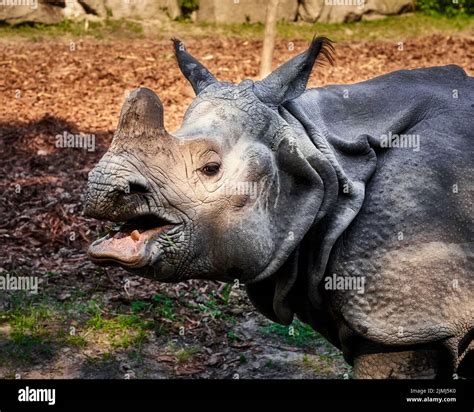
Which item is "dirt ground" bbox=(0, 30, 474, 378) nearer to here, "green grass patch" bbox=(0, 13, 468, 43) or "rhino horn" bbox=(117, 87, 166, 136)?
"green grass patch" bbox=(0, 13, 468, 43)

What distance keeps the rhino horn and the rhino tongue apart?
0.41 metres

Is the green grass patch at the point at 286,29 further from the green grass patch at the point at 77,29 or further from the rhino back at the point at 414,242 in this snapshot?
the rhino back at the point at 414,242

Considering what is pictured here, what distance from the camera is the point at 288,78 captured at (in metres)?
4.30

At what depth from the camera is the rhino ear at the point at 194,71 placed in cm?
455

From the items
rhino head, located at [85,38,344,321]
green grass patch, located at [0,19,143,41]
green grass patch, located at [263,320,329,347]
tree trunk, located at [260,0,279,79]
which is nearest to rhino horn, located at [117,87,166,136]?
rhino head, located at [85,38,344,321]

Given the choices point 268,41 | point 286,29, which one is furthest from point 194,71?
point 286,29

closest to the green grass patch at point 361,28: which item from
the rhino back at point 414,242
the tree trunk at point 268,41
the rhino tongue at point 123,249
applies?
the tree trunk at point 268,41

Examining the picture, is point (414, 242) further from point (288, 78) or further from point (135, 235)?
point (135, 235)

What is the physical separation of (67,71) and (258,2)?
4.77 meters

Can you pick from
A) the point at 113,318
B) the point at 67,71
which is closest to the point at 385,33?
the point at 67,71

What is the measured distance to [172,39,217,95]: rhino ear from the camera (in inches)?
179

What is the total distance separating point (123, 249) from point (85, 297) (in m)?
3.84

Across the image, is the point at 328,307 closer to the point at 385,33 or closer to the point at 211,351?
the point at 211,351
